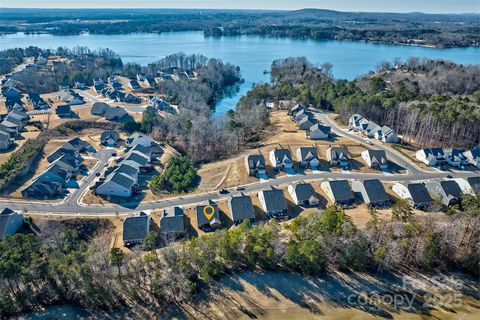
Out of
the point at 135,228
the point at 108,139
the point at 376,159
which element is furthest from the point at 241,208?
the point at 108,139

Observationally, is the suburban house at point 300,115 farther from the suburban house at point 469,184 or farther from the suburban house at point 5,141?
the suburban house at point 5,141

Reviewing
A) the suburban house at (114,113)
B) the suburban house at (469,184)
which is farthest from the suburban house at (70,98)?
the suburban house at (469,184)

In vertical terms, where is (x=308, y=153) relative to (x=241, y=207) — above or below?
above

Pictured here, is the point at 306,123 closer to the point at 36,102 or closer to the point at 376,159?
the point at 376,159

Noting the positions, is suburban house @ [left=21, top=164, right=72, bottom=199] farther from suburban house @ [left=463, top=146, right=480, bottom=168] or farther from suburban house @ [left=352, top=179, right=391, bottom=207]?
suburban house @ [left=463, top=146, right=480, bottom=168]

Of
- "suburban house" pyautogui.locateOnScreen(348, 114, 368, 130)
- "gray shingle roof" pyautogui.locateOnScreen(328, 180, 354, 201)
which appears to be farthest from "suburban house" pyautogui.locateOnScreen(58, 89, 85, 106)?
"gray shingle roof" pyautogui.locateOnScreen(328, 180, 354, 201)
